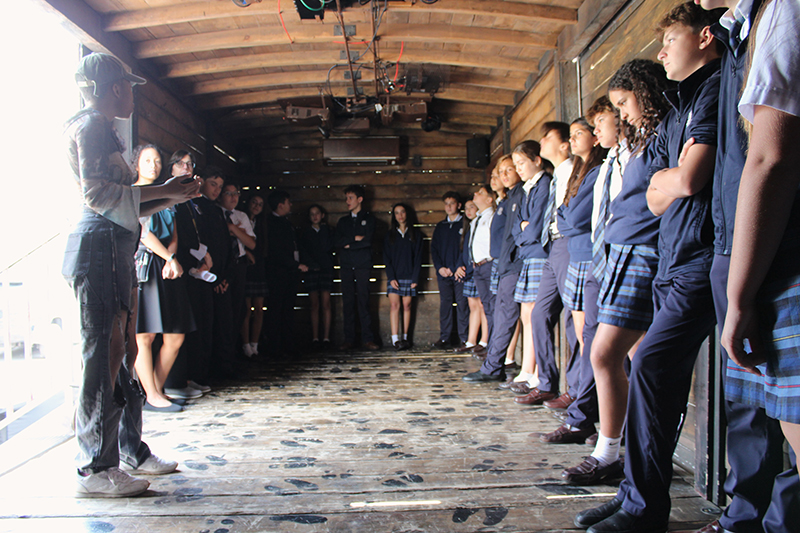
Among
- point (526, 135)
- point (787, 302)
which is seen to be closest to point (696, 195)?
point (787, 302)

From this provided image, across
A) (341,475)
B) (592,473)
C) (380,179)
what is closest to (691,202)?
(592,473)

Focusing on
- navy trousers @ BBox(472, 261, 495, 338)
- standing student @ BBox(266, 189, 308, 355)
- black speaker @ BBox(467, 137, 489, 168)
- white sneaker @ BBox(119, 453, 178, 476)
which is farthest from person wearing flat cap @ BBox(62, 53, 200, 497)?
black speaker @ BBox(467, 137, 489, 168)

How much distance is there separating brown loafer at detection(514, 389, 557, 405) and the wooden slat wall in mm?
3226

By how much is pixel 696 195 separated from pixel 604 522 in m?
1.14

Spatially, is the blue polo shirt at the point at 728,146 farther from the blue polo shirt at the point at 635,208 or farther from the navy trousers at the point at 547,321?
the navy trousers at the point at 547,321

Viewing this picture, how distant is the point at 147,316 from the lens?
314 cm

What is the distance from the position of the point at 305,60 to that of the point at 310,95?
929 mm

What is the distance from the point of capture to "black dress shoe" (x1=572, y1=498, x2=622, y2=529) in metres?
1.62

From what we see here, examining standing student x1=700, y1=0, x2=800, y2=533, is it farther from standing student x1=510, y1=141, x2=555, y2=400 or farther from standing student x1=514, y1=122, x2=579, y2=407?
standing student x1=510, y1=141, x2=555, y2=400

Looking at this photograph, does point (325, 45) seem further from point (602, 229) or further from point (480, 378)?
point (480, 378)

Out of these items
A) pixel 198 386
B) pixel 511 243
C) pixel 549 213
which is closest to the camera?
pixel 549 213

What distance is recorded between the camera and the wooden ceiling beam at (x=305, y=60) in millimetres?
4020

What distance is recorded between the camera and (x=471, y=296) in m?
5.43

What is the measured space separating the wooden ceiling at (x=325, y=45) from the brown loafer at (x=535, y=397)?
107 inches
